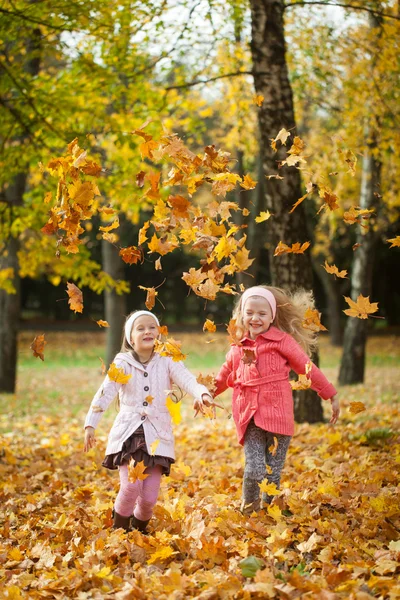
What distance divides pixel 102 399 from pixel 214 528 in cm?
101

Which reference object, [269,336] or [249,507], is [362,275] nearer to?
[269,336]

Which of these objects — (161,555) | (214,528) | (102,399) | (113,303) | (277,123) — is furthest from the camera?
(113,303)

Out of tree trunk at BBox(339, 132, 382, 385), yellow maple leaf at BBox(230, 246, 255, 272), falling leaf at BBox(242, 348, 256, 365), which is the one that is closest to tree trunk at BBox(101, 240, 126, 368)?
tree trunk at BBox(339, 132, 382, 385)

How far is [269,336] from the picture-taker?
4.14m

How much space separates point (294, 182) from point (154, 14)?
255cm

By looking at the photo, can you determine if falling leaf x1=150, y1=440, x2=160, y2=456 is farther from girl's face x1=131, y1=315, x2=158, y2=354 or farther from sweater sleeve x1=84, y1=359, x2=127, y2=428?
girl's face x1=131, y1=315, x2=158, y2=354

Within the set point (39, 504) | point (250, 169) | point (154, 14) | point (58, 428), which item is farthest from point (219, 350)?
point (39, 504)

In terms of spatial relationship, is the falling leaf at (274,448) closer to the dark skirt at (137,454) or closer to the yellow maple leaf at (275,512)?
the yellow maple leaf at (275,512)

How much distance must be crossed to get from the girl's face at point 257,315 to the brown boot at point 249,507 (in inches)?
40.6

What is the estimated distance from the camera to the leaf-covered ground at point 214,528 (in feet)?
10.1

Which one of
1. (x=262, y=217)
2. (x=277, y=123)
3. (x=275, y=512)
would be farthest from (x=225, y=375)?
(x=277, y=123)

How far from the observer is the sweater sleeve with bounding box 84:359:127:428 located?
13.1 feet

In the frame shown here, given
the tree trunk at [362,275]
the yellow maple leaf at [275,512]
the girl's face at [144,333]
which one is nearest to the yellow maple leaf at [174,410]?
the girl's face at [144,333]

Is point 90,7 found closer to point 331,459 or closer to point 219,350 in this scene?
point 331,459
